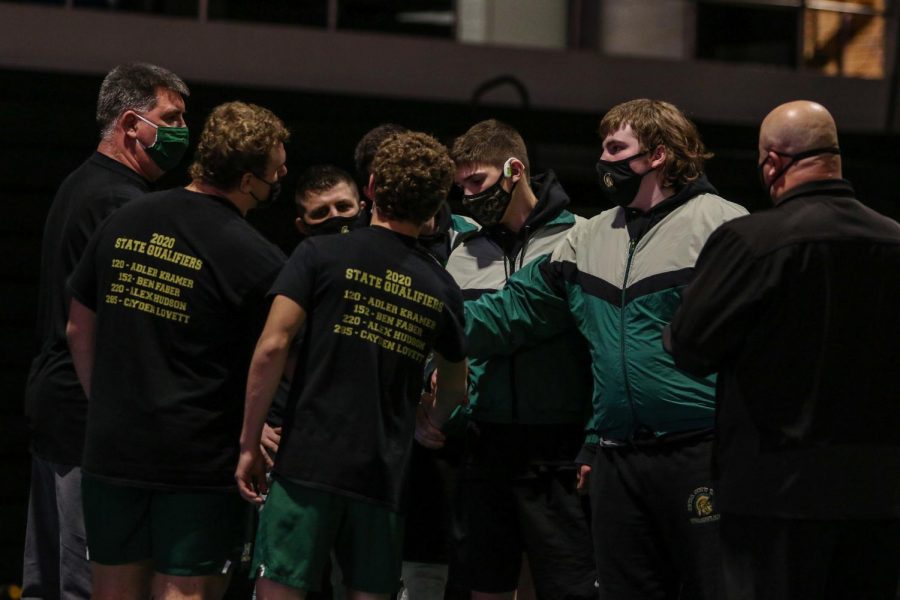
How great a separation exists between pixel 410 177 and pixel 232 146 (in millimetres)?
534

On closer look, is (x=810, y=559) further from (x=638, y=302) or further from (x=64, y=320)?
(x=64, y=320)

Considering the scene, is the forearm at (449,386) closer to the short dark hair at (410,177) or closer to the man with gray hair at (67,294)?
the short dark hair at (410,177)

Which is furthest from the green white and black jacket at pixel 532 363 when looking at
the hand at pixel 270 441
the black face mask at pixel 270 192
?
the black face mask at pixel 270 192

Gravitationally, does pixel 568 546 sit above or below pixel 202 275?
below

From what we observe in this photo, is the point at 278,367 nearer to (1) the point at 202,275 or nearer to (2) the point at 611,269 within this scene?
(1) the point at 202,275

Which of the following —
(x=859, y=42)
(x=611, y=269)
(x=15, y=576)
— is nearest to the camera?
(x=611, y=269)

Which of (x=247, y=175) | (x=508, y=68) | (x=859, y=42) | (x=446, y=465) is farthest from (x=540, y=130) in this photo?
(x=247, y=175)

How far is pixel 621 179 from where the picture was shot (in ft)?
13.6

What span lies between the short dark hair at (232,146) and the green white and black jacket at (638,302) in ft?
3.62

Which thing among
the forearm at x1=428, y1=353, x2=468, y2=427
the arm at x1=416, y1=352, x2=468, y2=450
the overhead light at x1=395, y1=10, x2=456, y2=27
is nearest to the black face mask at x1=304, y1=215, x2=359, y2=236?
the arm at x1=416, y1=352, x2=468, y2=450

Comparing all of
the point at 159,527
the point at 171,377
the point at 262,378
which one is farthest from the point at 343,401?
the point at 159,527

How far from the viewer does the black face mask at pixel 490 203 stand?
4555 mm

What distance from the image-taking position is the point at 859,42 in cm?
1041

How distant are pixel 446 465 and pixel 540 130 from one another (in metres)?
4.30
